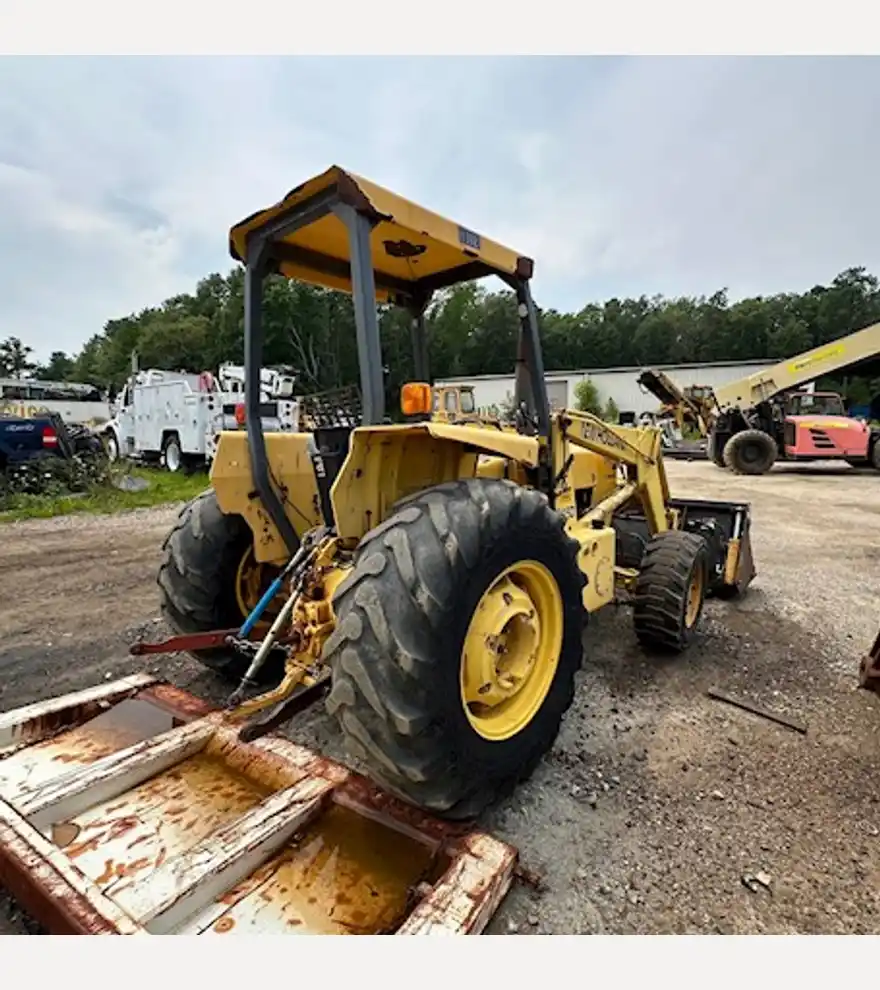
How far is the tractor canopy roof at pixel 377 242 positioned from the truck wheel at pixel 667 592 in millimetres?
1800

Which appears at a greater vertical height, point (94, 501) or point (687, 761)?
point (94, 501)

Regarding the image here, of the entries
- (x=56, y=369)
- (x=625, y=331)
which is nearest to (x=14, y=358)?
(x=56, y=369)

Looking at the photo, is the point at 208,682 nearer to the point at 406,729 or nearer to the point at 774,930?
the point at 406,729

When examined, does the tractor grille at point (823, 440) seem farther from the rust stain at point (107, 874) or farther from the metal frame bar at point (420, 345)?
the rust stain at point (107, 874)

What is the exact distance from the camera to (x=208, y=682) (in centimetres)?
334

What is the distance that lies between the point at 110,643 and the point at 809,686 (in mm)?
4188

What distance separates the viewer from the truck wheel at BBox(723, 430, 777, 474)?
572 inches

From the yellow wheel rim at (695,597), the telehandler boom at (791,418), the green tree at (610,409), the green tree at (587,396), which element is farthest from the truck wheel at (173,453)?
the green tree at (587,396)

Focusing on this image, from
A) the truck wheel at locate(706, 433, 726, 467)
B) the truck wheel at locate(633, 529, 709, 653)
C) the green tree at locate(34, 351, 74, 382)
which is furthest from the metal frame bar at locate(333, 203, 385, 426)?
the green tree at locate(34, 351, 74, 382)

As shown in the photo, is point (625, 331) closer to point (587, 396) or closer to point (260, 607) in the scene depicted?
point (587, 396)

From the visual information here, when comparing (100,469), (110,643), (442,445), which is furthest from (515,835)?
(100,469)

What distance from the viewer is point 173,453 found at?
1430 cm

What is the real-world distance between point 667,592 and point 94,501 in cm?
947

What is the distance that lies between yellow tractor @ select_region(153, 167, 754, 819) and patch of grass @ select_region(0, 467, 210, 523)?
7630 mm
